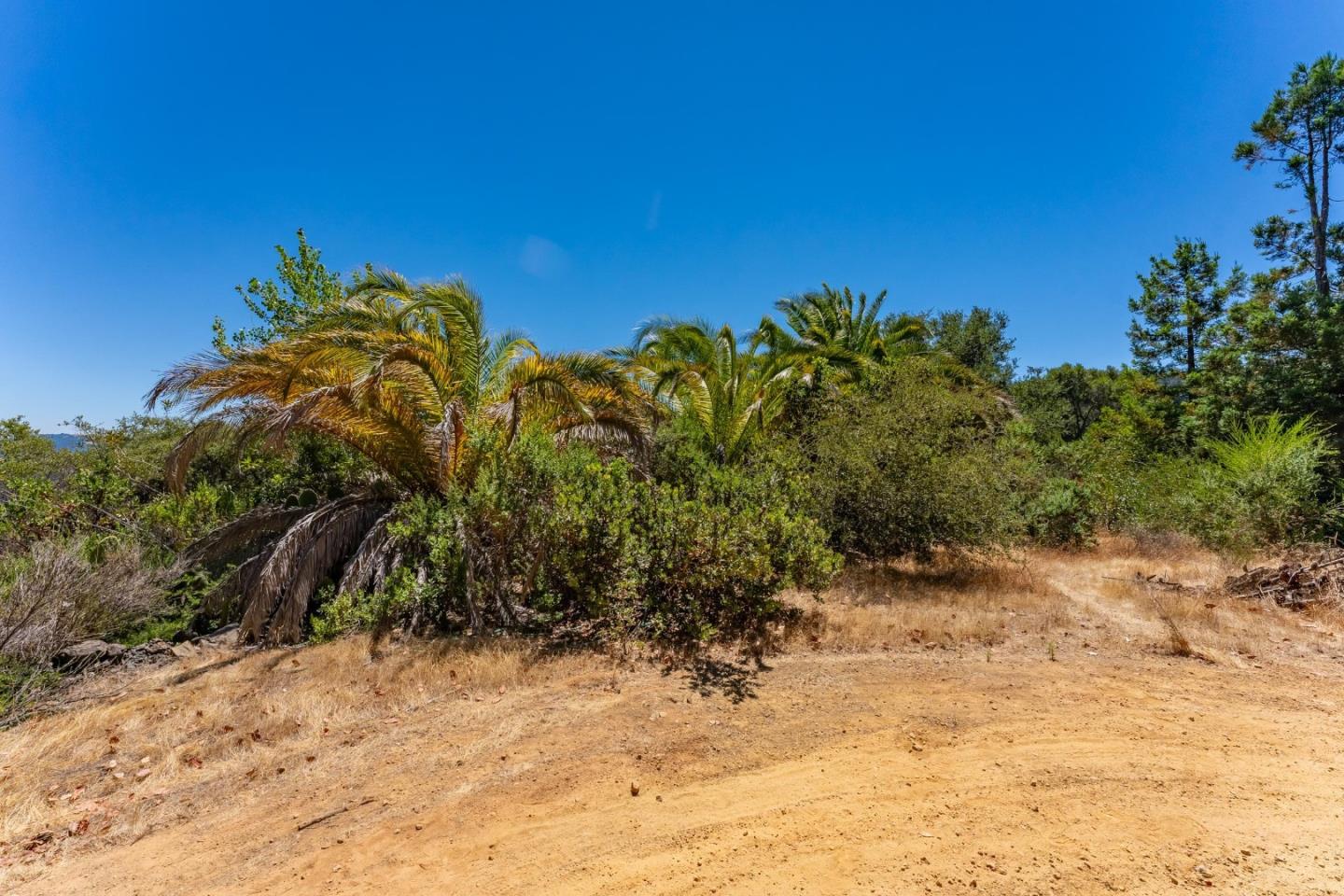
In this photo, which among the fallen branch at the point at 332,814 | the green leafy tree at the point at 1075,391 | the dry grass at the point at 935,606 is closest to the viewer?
the fallen branch at the point at 332,814

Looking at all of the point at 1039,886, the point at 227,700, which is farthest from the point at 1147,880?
the point at 227,700

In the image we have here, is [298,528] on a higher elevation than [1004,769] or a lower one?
higher

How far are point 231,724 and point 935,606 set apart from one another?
8.15 m

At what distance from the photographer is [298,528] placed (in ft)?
23.9

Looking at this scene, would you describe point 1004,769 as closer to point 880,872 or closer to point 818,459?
point 880,872

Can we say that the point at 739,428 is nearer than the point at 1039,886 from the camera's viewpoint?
No

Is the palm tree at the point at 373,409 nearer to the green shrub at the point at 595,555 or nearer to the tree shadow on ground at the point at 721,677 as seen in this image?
the green shrub at the point at 595,555

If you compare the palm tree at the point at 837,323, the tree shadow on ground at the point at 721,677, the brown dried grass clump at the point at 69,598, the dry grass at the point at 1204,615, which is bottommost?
the tree shadow on ground at the point at 721,677

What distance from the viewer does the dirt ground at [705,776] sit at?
297cm

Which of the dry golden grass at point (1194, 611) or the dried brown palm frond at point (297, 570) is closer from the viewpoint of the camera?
the dry golden grass at point (1194, 611)

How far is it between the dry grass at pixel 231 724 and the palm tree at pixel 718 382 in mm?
6055

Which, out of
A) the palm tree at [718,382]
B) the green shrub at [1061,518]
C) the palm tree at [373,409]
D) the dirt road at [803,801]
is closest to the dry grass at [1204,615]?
the dirt road at [803,801]

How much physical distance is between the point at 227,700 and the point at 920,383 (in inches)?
448

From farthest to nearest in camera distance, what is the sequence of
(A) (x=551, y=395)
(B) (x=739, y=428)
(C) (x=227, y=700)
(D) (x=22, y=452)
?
(D) (x=22, y=452)
(B) (x=739, y=428)
(A) (x=551, y=395)
(C) (x=227, y=700)
